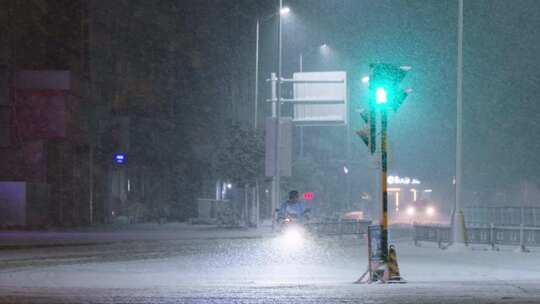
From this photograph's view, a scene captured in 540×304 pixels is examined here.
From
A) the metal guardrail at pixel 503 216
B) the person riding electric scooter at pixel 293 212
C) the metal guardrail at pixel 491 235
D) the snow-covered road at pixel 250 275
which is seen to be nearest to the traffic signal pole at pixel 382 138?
the snow-covered road at pixel 250 275

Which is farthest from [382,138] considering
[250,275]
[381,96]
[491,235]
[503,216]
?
[503,216]

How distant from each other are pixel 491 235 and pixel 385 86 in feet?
48.8

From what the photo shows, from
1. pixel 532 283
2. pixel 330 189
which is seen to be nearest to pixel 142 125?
pixel 330 189

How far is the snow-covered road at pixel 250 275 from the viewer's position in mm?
13734

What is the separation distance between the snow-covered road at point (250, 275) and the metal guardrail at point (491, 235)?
1.62ft

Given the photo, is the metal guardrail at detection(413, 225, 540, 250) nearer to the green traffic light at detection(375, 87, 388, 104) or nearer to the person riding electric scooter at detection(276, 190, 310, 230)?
the person riding electric scooter at detection(276, 190, 310, 230)

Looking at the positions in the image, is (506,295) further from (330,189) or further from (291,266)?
(330,189)

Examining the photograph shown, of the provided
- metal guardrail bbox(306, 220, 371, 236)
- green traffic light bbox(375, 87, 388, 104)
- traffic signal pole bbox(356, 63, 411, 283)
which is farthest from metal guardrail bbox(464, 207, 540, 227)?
green traffic light bbox(375, 87, 388, 104)

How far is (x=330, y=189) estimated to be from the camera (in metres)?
79.6

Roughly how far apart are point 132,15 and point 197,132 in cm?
1042

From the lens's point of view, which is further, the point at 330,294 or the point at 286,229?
the point at 286,229

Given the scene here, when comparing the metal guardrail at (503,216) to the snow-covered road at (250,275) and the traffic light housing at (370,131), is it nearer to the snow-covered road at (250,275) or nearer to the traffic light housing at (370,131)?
the snow-covered road at (250,275)

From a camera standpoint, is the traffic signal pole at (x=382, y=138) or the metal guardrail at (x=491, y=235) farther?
the metal guardrail at (x=491, y=235)

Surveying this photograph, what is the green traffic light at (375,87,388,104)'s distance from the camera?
17.5 metres
